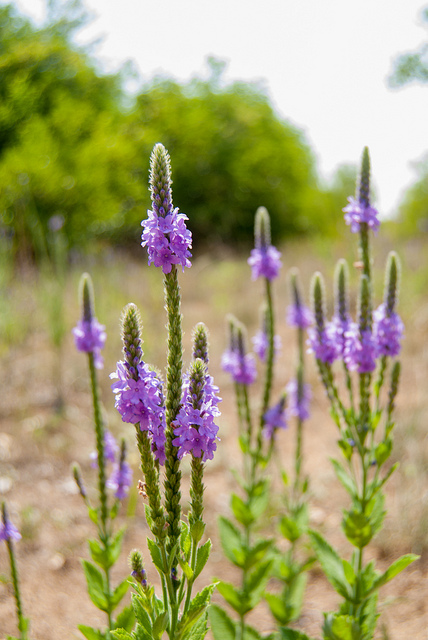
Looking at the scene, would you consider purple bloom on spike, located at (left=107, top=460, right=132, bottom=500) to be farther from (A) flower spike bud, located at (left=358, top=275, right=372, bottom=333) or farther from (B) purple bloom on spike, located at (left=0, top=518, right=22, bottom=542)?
(A) flower spike bud, located at (left=358, top=275, right=372, bottom=333)

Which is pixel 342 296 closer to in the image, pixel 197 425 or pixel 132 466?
pixel 197 425

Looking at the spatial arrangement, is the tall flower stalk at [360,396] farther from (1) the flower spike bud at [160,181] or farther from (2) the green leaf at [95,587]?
(1) the flower spike bud at [160,181]

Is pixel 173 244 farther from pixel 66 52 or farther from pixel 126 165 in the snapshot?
pixel 126 165

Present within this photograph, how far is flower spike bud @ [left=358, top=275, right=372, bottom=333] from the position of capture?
2281 mm

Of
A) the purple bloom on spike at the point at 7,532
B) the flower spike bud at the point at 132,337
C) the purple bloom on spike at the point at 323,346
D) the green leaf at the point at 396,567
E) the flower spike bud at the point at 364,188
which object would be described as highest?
the flower spike bud at the point at 364,188

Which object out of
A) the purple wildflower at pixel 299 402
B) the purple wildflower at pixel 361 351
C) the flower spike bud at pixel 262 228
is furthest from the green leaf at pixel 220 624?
the flower spike bud at pixel 262 228

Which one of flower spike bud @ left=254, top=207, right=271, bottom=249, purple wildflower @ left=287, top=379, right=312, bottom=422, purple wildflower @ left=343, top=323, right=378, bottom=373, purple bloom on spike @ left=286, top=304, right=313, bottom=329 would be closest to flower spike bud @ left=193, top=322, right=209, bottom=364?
purple wildflower @ left=343, top=323, right=378, bottom=373

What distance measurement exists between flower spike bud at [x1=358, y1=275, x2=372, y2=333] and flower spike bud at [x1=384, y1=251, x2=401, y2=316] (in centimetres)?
15

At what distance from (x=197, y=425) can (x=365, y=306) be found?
120cm

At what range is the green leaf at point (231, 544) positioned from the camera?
276 cm

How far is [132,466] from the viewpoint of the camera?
4.86 m

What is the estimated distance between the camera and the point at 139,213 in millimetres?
13938

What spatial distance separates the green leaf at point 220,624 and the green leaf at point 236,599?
0.07 meters

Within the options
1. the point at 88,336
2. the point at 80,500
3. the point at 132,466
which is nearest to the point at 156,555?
the point at 88,336
